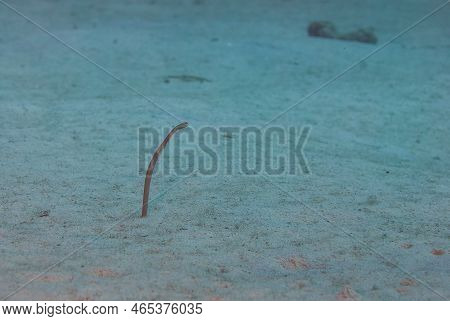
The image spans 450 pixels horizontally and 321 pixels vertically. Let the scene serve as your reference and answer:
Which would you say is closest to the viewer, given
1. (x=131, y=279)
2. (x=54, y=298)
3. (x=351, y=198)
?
(x=54, y=298)

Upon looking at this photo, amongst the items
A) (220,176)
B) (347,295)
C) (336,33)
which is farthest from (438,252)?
(336,33)

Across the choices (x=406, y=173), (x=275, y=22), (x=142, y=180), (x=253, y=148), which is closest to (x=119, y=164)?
(x=142, y=180)

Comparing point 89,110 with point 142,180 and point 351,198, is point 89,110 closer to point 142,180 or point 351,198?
point 142,180

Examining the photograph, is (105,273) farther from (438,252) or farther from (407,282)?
(438,252)

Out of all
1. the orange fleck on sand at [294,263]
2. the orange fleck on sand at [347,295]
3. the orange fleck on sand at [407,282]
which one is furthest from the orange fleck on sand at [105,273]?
the orange fleck on sand at [407,282]

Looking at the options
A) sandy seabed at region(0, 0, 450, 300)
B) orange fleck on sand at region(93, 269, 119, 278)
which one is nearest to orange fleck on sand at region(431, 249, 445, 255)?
sandy seabed at region(0, 0, 450, 300)

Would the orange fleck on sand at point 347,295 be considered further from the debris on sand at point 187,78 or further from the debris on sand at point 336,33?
the debris on sand at point 336,33
